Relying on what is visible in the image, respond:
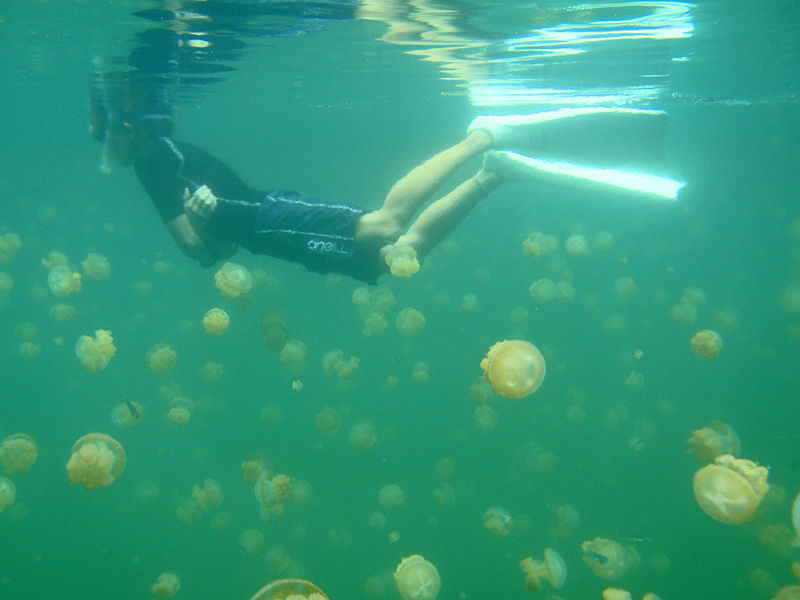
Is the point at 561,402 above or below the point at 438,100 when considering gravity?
below

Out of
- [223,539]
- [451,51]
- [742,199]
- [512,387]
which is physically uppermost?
[451,51]

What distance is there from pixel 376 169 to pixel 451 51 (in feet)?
29.0

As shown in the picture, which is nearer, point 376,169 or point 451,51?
point 451,51

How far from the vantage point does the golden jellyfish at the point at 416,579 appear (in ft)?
15.9

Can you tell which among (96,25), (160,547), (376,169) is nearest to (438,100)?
(376,169)

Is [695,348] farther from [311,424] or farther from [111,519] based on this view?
[111,519]

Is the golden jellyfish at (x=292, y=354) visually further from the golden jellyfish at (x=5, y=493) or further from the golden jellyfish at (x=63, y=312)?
the golden jellyfish at (x=63, y=312)

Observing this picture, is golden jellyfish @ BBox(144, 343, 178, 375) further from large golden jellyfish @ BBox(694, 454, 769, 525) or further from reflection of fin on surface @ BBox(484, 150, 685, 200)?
large golden jellyfish @ BBox(694, 454, 769, 525)

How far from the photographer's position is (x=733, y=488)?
4277 millimetres

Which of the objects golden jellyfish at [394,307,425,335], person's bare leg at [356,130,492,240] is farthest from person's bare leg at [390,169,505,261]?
golden jellyfish at [394,307,425,335]

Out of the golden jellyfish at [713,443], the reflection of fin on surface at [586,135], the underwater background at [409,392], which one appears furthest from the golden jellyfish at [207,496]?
the golden jellyfish at [713,443]

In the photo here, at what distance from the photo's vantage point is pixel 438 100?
1544 cm

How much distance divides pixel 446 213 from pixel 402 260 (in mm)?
664

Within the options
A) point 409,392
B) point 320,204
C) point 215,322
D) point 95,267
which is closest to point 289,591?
point 320,204
